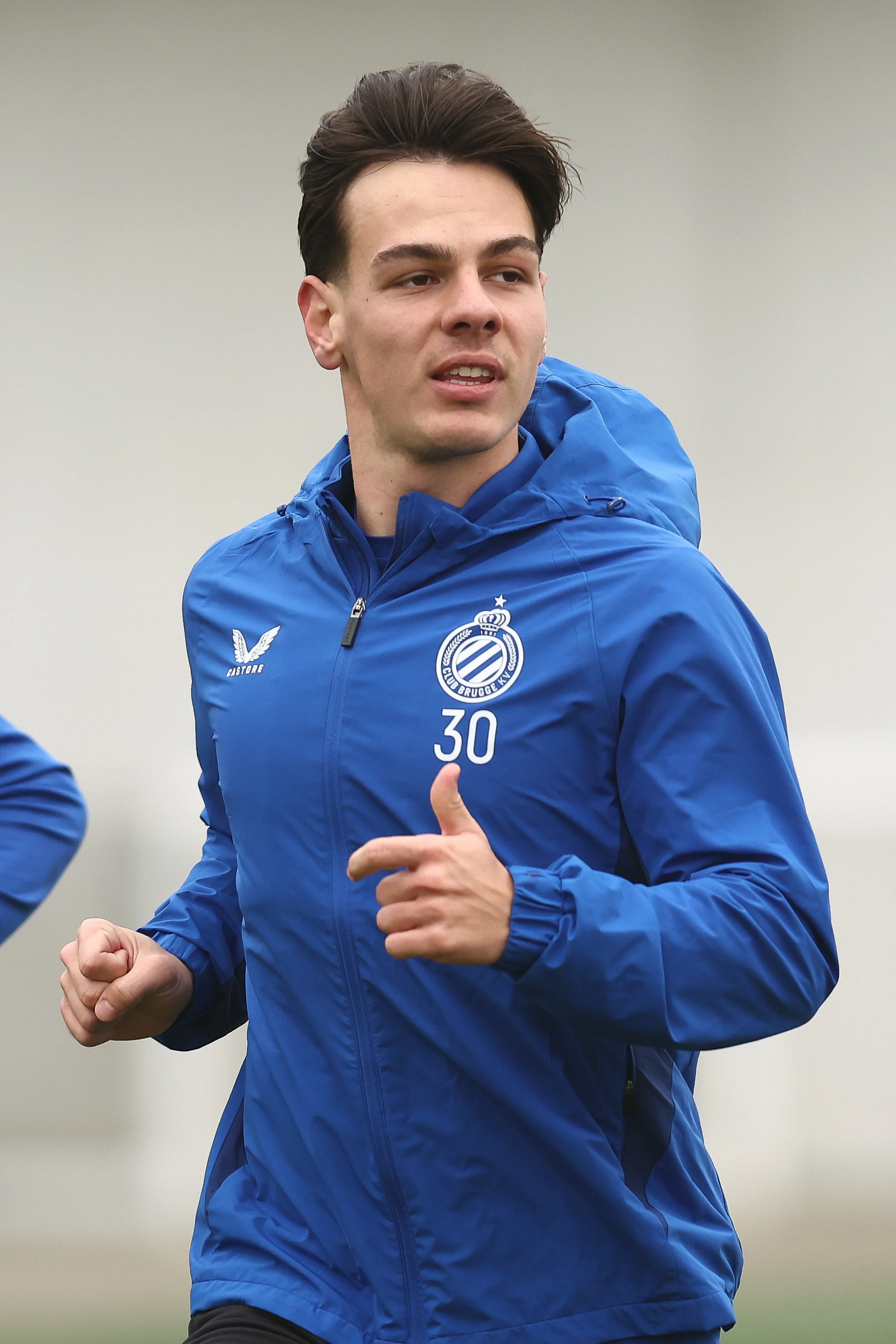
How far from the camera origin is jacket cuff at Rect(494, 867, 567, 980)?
113 cm

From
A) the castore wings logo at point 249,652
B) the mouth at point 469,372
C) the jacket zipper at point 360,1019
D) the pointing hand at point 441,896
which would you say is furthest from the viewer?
the castore wings logo at point 249,652

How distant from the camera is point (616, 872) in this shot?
1.34 meters

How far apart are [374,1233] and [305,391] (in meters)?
2.37

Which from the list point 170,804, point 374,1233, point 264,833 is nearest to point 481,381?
point 264,833

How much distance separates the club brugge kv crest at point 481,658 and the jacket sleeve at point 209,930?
335 mm

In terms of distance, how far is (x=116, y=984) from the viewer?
1.48 metres

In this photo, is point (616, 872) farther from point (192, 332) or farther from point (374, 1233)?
point (192, 332)

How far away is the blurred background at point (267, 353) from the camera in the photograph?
331cm

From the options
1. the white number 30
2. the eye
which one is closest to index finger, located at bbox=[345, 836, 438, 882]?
the white number 30

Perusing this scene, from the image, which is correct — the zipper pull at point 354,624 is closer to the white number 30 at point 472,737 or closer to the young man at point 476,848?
the young man at point 476,848

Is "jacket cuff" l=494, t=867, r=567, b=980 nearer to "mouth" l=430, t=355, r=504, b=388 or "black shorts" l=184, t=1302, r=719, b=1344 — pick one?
"black shorts" l=184, t=1302, r=719, b=1344

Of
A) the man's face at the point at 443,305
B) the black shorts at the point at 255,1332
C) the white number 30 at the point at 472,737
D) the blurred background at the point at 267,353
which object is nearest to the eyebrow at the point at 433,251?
the man's face at the point at 443,305

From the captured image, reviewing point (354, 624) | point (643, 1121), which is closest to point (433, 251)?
point (354, 624)

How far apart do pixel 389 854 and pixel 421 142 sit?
73cm
